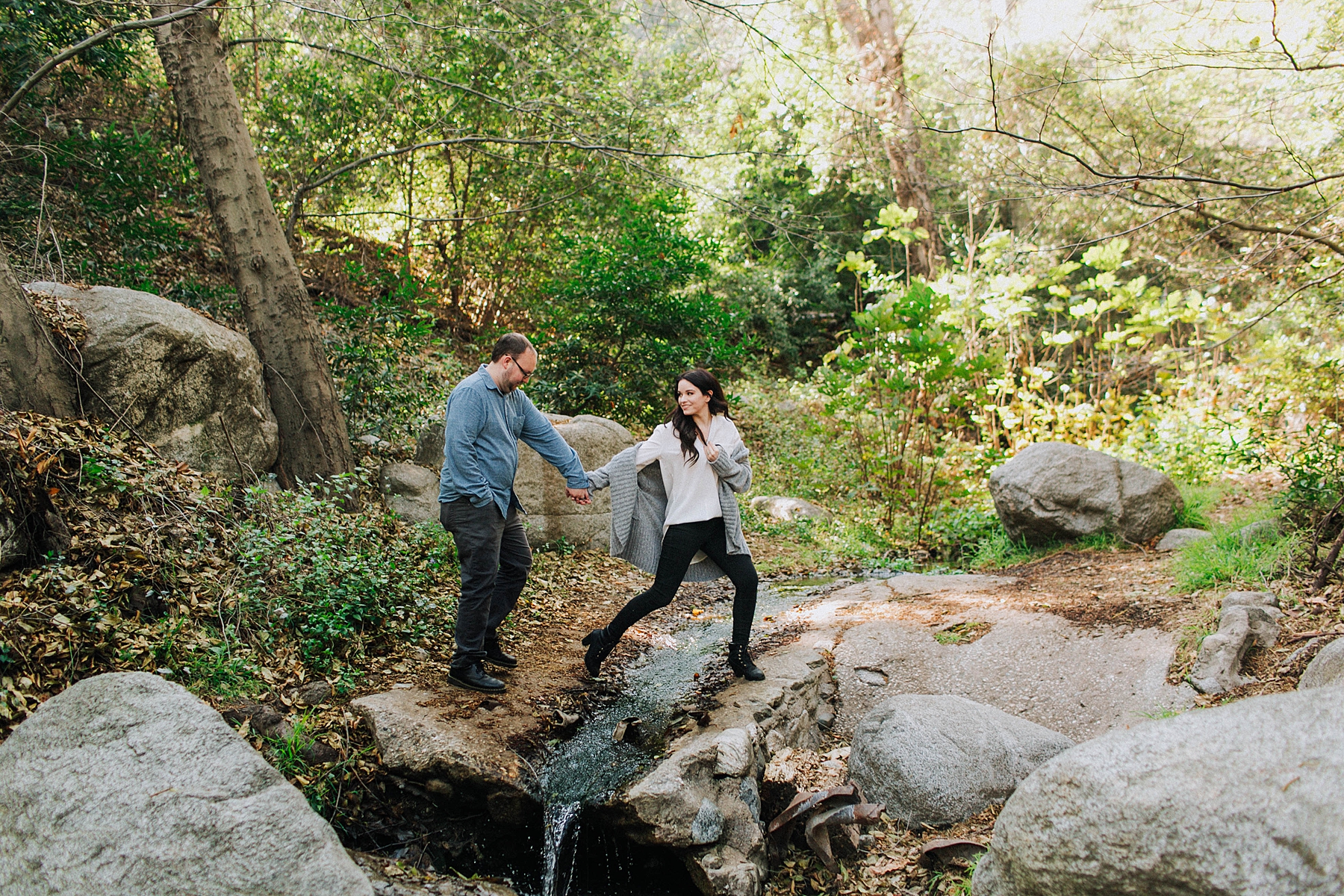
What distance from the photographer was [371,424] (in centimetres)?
746

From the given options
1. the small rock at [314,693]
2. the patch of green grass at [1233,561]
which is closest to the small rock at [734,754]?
the small rock at [314,693]

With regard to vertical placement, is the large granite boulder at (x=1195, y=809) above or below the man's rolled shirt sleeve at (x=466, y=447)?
below

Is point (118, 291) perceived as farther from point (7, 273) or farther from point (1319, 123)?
point (1319, 123)

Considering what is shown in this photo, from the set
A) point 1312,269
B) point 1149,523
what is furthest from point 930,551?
point 1312,269

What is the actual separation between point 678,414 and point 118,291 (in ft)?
13.5

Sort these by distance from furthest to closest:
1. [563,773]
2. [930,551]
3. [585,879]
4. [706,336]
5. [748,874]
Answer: [706,336] → [930,551] → [563,773] → [585,879] → [748,874]

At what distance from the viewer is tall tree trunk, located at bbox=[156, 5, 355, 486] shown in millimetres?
5953

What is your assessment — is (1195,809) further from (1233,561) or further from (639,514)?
(1233,561)

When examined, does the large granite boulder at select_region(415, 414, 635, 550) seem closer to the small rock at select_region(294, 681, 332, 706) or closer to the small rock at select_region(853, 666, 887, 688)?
the small rock at select_region(853, 666, 887, 688)

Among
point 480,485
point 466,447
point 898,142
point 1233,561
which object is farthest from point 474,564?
point 898,142

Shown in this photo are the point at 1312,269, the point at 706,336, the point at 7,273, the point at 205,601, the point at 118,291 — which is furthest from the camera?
the point at 706,336

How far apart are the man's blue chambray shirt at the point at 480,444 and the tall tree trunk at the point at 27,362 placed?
2.37 m

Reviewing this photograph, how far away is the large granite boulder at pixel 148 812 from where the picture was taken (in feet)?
7.64

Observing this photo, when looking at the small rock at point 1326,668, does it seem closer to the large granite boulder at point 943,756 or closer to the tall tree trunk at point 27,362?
the large granite boulder at point 943,756
